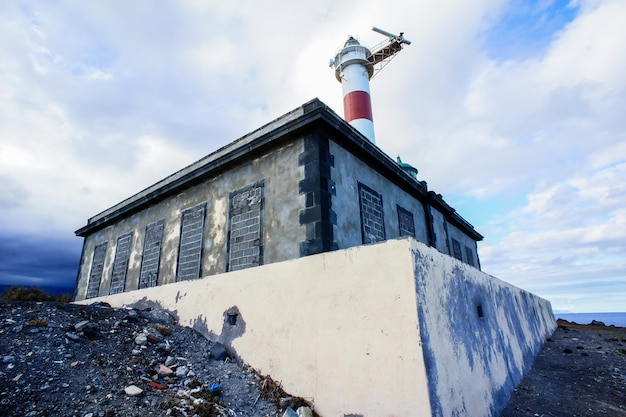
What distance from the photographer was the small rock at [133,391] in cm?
333

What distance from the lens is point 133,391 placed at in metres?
3.36

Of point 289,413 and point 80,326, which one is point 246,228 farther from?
point 289,413

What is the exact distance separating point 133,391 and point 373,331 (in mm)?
2367

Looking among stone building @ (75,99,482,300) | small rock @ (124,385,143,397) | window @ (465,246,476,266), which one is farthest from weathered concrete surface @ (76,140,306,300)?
window @ (465,246,476,266)

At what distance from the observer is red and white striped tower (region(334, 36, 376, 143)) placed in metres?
16.0

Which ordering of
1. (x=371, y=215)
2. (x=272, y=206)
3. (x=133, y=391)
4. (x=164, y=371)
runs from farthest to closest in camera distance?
1. (x=371, y=215)
2. (x=272, y=206)
3. (x=164, y=371)
4. (x=133, y=391)

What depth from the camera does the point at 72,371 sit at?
3.55 meters

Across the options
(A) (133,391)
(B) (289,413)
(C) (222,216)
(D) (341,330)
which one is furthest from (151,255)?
(D) (341,330)

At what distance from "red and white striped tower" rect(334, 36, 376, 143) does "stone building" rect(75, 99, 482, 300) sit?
569 cm

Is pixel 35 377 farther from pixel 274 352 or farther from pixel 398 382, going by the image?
pixel 398 382

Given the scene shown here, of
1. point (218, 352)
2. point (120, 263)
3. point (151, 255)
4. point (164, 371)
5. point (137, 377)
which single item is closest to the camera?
point (137, 377)

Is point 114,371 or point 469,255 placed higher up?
point 469,255

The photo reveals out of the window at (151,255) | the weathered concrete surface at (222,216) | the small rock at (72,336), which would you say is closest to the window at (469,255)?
the weathered concrete surface at (222,216)

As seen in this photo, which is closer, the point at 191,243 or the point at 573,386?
the point at 573,386
